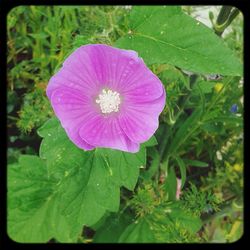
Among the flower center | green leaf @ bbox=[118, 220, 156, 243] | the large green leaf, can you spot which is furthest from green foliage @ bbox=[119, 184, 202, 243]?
the flower center

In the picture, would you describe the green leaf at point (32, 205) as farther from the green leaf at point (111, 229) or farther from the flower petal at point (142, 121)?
the flower petal at point (142, 121)

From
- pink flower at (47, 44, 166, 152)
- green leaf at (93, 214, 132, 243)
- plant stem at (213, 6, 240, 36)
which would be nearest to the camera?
pink flower at (47, 44, 166, 152)

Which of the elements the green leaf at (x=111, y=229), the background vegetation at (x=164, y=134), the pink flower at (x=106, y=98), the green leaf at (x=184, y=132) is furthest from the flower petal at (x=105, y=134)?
the green leaf at (x=111, y=229)

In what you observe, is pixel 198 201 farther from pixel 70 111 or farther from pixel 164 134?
pixel 70 111

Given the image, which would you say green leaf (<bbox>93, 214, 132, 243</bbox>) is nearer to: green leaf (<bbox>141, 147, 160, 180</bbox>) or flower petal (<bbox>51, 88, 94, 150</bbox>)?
green leaf (<bbox>141, 147, 160, 180</bbox>)

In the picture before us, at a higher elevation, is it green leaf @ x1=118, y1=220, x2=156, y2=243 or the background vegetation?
the background vegetation
